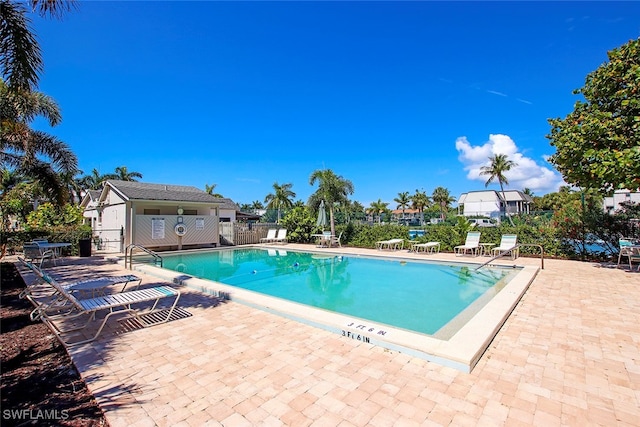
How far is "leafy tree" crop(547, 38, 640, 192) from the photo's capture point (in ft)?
26.3

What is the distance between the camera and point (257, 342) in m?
4.14

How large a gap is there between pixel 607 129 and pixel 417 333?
9098 mm

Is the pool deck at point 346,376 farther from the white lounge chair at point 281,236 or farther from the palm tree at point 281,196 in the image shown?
the palm tree at point 281,196

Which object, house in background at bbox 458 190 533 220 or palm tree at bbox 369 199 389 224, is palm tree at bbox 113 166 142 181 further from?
house in background at bbox 458 190 533 220

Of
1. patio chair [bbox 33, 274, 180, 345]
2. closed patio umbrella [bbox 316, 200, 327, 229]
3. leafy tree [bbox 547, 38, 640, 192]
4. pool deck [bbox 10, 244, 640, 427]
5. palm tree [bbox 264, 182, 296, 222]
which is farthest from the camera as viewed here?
palm tree [bbox 264, 182, 296, 222]

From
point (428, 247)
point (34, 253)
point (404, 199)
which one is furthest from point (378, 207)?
point (34, 253)

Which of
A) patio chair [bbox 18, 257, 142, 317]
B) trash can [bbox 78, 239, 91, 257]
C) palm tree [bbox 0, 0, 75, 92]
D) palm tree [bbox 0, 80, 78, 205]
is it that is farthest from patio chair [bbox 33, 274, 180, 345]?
trash can [bbox 78, 239, 91, 257]

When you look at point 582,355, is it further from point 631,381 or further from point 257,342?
point 257,342

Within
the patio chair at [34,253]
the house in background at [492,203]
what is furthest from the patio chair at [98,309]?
the house in background at [492,203]

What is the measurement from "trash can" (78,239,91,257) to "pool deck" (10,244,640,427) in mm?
12296

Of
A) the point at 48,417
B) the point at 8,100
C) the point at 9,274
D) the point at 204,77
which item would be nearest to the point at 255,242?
the point at 204,77

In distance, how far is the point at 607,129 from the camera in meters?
8.48

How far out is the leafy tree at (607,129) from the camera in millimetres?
8008

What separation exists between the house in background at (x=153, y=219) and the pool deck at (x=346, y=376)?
42.3ft
